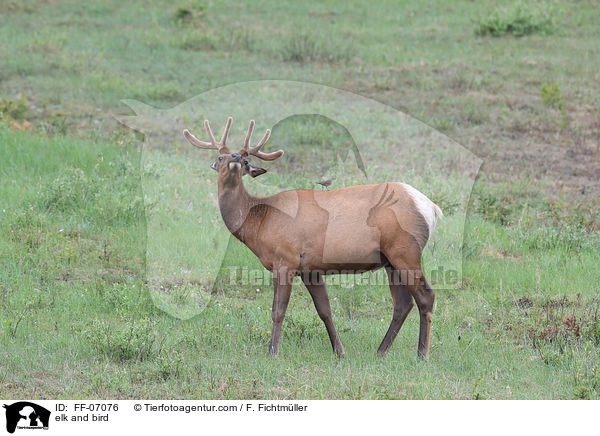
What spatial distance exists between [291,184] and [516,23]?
1095 centimetres

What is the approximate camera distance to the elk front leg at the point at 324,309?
7.79 meters

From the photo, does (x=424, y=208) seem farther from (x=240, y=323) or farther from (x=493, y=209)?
(x=493, y=209)

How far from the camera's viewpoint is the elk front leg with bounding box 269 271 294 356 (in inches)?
295

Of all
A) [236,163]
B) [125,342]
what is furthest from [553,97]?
[125,342]

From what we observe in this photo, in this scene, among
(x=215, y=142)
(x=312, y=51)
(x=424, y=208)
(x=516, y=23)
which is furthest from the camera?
(x=516, y=23)

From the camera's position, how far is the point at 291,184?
39.8 feet

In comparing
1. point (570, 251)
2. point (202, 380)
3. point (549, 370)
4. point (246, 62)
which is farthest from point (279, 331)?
point (246, 62)

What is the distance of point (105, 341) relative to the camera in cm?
751

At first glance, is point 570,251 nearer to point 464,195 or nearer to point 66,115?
point 464,195

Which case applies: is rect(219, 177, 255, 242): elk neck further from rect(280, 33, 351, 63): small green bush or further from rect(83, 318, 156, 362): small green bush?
rect(280, 33, 351, 63): small green bush

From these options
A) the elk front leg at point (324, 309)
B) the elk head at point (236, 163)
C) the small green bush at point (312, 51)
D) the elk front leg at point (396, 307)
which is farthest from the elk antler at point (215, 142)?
the small green bush at point (312, 51)

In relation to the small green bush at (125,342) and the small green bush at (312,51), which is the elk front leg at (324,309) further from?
the small green bush at (312,51)

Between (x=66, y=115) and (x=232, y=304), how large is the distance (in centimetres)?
739

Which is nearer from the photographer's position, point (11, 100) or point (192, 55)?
point (11, 100)
